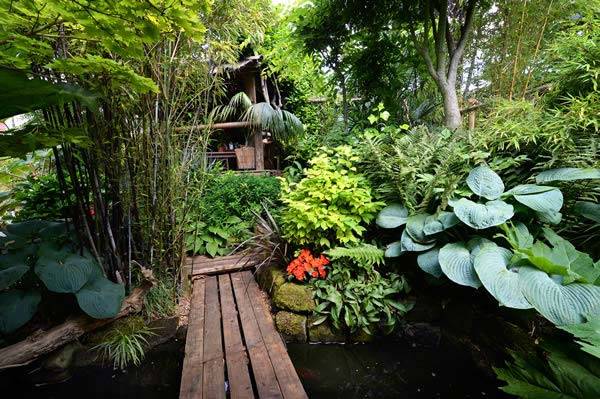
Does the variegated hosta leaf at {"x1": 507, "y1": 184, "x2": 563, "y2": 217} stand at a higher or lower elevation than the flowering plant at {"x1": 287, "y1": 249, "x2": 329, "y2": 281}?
higher

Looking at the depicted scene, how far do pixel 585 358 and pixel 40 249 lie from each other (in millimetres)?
3112

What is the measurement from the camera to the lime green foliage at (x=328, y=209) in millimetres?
2266

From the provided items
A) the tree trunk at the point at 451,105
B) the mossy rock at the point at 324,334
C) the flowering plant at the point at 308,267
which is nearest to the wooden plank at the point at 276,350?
the mossy rock at the point at 324,334

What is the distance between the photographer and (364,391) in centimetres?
170

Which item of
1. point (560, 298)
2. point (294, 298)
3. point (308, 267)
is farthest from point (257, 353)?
point (560, 298)

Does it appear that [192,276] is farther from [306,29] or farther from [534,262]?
[306,29]

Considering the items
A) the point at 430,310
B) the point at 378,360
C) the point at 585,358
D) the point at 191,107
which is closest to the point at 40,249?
the point at 191,107

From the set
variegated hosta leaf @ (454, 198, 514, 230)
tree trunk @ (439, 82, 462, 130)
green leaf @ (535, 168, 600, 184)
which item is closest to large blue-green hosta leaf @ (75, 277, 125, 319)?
variegated hosta leaf @ (454, 198, 514, 230)

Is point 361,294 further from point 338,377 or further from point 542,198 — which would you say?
point 542,198

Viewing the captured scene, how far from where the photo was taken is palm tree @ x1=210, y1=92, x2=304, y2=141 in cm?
526

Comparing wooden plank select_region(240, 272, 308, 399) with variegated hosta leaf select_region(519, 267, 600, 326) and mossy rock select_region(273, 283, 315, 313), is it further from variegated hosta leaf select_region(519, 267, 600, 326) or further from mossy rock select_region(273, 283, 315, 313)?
variegated hosta leaf select_region(519, 267, 600, 326)

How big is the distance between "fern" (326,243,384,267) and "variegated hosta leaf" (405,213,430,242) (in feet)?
0.87

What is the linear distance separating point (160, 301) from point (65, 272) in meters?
0.70

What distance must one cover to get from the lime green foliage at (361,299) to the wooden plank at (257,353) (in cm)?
46
